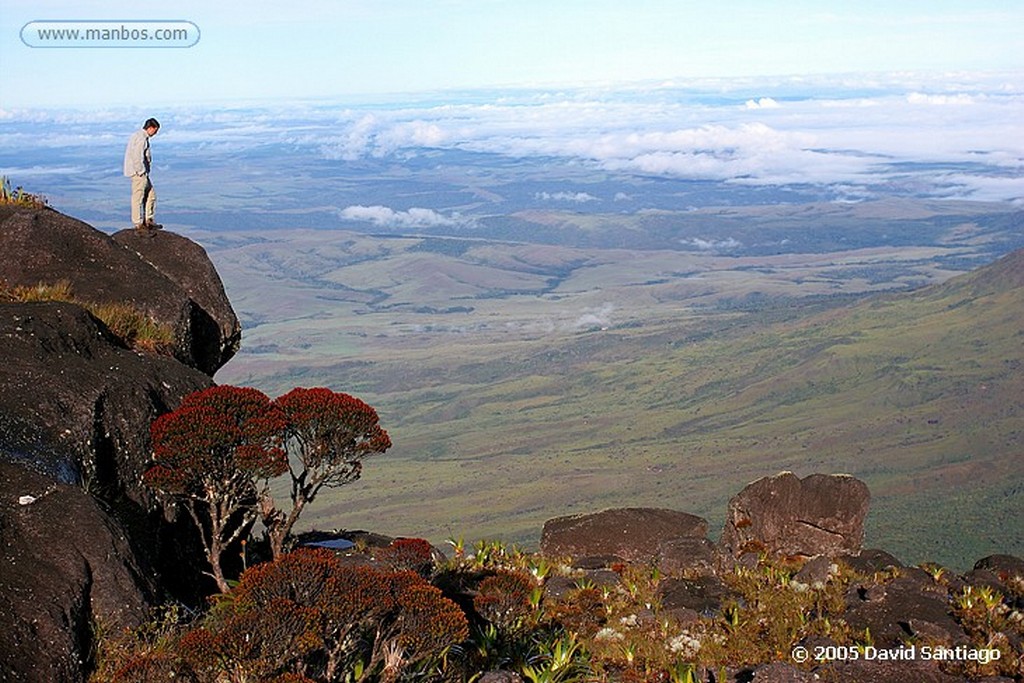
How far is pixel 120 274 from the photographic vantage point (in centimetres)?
2239

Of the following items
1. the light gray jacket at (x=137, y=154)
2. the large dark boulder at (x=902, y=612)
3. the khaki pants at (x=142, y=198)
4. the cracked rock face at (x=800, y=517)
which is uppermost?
the light gray jacket at (x=137, y=154)

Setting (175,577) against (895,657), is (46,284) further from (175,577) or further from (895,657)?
(895,657)

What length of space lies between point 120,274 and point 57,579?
11262 mm

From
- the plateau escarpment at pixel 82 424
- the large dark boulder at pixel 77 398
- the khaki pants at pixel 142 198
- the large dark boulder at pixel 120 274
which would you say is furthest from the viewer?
the khaki pants at pixel 142 198

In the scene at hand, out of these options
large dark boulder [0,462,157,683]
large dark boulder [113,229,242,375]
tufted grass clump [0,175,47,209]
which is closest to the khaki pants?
large dark boulder [113,229,242,375]

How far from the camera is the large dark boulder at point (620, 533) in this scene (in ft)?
83.0

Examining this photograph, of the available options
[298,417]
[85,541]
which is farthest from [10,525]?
[298,417]

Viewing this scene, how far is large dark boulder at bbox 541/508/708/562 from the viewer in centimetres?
2531

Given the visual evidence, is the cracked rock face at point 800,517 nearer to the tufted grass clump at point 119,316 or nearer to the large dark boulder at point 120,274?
the large dark boulder at point 120,274

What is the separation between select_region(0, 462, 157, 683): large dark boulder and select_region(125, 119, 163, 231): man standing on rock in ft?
44.5

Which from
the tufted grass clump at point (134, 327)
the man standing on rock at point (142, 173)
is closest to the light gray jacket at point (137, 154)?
the man standing on rock at point (142, 173)

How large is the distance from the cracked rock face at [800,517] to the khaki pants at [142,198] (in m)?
16.2

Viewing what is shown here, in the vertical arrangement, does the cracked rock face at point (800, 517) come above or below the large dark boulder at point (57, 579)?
below

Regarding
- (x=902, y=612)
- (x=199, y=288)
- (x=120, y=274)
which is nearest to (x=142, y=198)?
(x=199, y=288)
